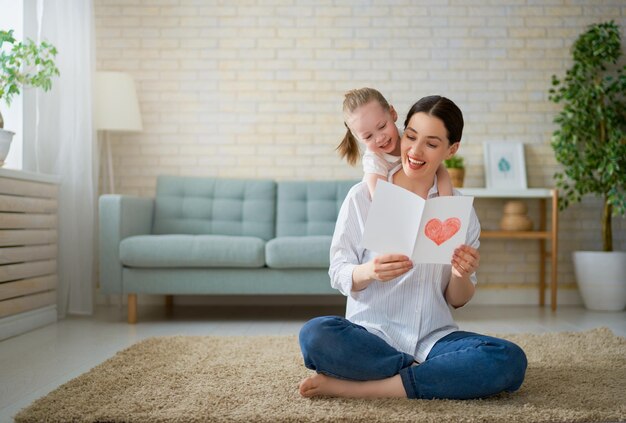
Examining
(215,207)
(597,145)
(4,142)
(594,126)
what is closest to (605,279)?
(597,145)

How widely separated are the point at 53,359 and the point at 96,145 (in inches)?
71.3

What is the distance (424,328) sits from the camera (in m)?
1.83

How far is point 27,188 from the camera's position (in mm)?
3318

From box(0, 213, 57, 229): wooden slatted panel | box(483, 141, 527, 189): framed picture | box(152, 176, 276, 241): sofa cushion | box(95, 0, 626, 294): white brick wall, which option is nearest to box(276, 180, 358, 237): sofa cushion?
box(152, 176, 276, 241): sofa cushion

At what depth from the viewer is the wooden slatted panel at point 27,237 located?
10.2 feet

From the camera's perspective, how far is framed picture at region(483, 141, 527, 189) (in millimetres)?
4352

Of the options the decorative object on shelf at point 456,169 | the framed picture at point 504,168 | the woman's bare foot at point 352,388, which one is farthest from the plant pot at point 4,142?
the framed picture at point 504,168

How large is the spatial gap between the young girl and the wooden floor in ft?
4.09

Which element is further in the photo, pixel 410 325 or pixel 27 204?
pixel 27 204

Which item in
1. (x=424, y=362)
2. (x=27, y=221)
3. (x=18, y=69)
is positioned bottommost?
(x=424, y=362)

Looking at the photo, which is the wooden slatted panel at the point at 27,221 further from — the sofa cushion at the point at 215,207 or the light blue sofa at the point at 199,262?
the sofa cushion at the point at 215,207

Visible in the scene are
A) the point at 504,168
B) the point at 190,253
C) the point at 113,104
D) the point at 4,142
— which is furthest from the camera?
the point at 504,168

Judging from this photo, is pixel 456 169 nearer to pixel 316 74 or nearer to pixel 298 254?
pixel 316 74

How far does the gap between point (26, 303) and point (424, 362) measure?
7.80 feet
